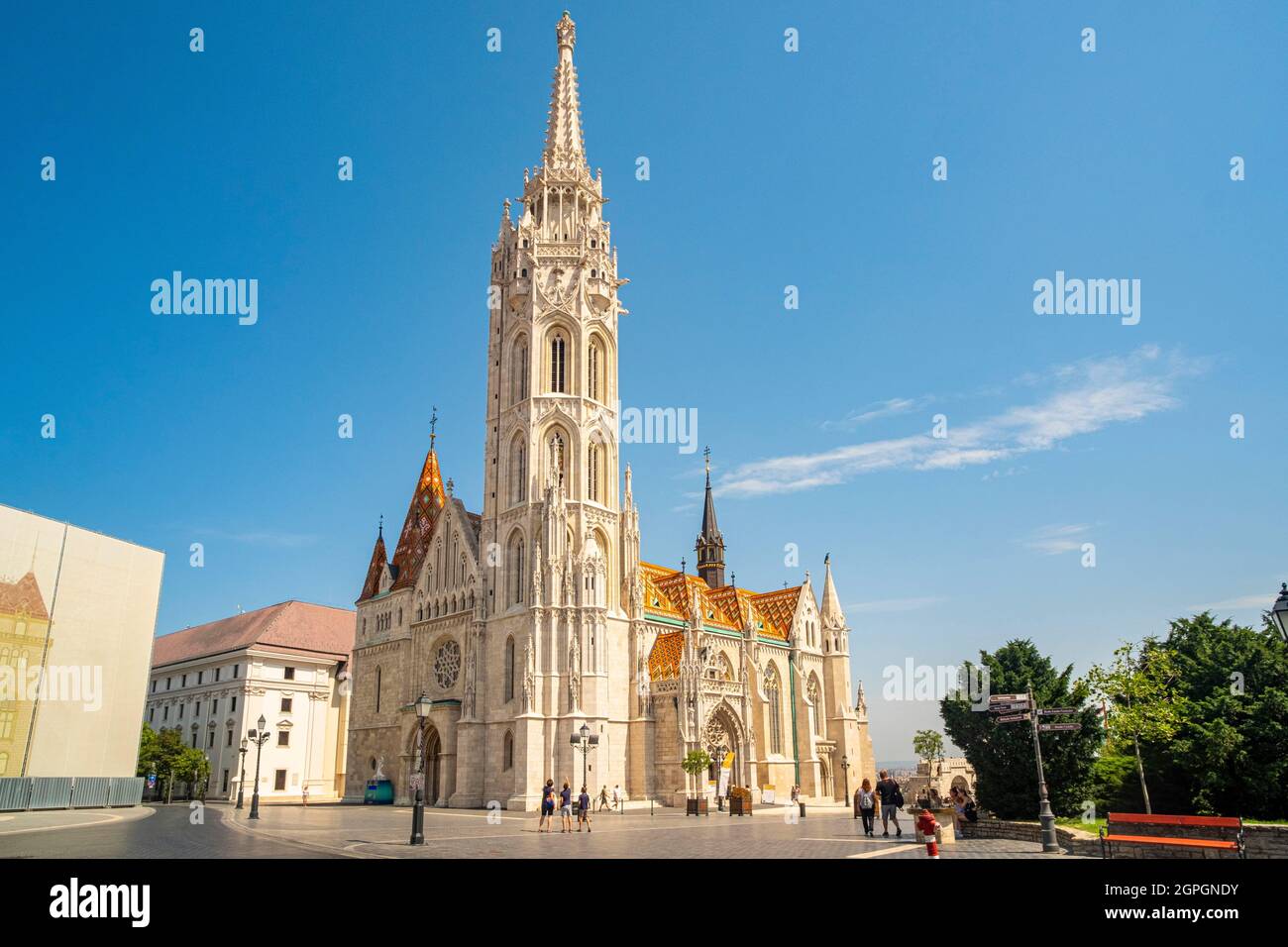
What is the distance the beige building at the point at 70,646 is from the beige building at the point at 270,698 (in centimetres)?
1309

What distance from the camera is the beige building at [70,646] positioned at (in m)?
42.8

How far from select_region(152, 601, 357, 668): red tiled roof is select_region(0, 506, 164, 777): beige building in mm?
15401

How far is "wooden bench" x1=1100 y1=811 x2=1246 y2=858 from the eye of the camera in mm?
16453

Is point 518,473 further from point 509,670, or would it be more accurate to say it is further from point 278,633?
point 278,633

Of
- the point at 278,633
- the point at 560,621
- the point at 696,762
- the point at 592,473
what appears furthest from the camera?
the point at 278,633

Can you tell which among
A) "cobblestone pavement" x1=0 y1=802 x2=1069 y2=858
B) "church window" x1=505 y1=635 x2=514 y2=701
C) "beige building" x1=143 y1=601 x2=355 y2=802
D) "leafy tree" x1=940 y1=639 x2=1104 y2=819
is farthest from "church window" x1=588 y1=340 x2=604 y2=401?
"beige building" x1=143 y1=601 x2=355 y2=802

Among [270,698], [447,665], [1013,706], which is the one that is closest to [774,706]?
[447,665]

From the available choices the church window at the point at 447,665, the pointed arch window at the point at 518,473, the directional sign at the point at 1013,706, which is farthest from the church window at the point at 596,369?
the directional sign at the point at 1013,706

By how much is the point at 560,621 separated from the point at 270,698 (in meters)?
31.2

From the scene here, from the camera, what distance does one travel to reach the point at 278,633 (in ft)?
221

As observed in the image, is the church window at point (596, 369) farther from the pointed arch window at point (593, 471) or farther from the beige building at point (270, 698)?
the beige building at point (270, 698)

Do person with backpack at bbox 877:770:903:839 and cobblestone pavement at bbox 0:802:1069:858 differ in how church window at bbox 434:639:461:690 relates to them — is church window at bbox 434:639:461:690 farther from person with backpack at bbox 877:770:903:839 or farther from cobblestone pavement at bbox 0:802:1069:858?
person with backpack at bbox 877:770:903:839
